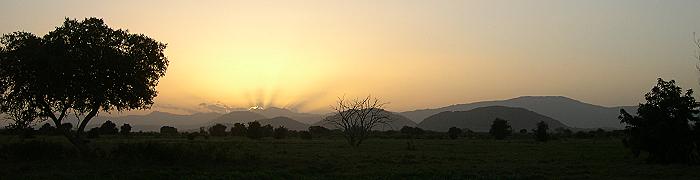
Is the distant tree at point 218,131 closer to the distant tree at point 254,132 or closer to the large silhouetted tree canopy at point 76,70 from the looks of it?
the distant tree at point 254,132

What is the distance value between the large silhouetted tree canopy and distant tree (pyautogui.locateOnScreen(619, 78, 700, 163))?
29.3m

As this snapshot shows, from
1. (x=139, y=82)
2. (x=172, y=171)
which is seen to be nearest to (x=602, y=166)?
(x=172, y=171)

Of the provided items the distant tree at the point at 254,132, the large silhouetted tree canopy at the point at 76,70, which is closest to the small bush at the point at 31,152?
the large silhouetted tree canopy at the point at 76,70

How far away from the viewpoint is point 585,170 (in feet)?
90.3

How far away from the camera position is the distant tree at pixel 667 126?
1283 inches

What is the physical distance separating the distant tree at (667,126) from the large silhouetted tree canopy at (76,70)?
96.2ft

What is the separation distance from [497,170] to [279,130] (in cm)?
7762

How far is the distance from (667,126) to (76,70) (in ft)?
110

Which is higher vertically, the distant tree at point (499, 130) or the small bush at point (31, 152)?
the distant tree at point (499, 130)

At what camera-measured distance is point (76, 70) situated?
29.9 m

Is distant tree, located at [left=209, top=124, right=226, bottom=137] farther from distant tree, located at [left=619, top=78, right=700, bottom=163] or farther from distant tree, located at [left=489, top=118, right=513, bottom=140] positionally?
distant tree, located at [left=619, top=78, right=700, bottom=163]

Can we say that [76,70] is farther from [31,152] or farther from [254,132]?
[254,132]

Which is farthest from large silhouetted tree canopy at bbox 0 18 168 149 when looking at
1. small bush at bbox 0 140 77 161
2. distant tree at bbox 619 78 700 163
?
distant tree at bbox 619 78 700 163

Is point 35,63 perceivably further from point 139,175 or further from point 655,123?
point 655,123
